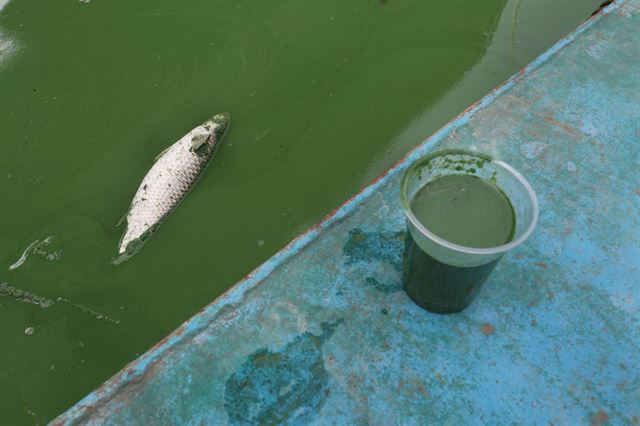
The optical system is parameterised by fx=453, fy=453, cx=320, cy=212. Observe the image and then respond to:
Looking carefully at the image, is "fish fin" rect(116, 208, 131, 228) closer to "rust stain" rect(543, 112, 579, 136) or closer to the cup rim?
the cup rim

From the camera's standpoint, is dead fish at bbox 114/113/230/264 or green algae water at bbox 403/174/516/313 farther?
dead fish at bbox 114/113/230/264

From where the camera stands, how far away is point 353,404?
3.70 ft

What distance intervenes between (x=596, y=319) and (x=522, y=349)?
232mm

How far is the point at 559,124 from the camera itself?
5.33ft

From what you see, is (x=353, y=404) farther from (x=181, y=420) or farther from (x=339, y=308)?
(x=181, y=420)

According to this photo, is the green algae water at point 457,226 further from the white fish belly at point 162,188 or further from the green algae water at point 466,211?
the white fish belly at point 162,188

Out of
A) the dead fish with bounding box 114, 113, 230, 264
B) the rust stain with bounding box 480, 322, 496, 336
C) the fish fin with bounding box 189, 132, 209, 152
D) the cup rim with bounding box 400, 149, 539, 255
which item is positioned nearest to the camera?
the cup rim with bounding box 400, 149, 539, 255

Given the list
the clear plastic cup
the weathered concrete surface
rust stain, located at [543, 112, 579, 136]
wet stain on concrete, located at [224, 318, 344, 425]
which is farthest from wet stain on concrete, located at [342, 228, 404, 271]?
rust stain, located at [543, 112, 579, 136]

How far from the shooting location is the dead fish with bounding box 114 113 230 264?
6.50 feet

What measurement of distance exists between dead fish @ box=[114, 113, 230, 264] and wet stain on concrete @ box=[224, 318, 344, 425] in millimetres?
1039

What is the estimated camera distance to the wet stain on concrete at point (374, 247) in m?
1.34

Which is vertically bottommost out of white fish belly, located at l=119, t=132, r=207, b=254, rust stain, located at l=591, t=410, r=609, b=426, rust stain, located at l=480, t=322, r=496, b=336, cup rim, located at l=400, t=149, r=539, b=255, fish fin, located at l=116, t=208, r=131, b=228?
rust stain, located at l=591, t=410, r=609, b=426

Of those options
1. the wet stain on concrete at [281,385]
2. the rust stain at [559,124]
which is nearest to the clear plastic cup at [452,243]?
the wet stain on concrete at [281,385]

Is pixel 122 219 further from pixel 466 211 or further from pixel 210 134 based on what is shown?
pixel 466 211
